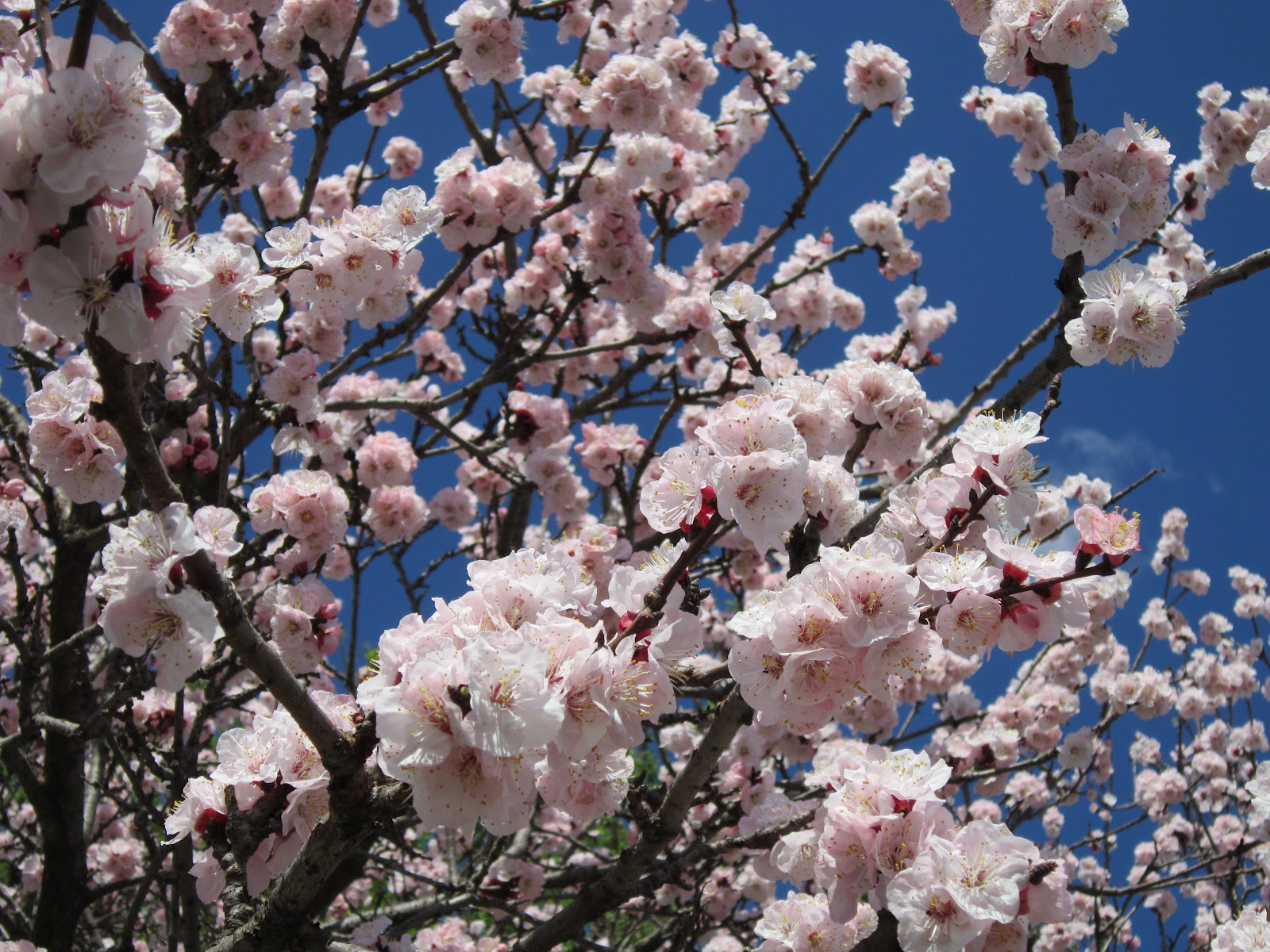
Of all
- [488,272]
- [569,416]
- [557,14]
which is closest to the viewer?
[557,14]

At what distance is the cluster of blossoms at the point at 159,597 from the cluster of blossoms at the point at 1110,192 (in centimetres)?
284

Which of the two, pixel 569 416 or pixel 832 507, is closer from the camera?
pixel 832 507

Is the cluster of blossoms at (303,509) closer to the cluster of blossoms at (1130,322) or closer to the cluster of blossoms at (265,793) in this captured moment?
the cluster of blossoms at (265,793)

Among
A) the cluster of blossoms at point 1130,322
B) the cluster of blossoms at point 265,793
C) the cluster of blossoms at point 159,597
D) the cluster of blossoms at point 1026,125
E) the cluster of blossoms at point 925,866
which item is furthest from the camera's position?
the cluster of blossoms at point 1026,125

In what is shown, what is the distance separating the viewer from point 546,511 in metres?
6.21

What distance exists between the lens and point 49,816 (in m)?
4.14

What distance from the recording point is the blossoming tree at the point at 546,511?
166cm

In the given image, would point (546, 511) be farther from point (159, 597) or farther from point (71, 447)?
point (159, 597)

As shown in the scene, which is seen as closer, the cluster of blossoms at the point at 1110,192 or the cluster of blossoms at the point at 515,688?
the cluster of blossoms at the point at 515,688

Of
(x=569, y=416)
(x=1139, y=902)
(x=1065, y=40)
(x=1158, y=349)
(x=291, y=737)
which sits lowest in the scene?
(x=1139, y=902)

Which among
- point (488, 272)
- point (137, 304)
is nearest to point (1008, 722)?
point (488, 272)

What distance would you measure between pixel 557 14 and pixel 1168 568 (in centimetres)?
819

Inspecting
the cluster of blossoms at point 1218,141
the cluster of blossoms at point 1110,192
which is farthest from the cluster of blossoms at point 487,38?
the cluster of blossoms at point 1218,141

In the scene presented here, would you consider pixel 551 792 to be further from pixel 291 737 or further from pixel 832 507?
pixel 832 507
